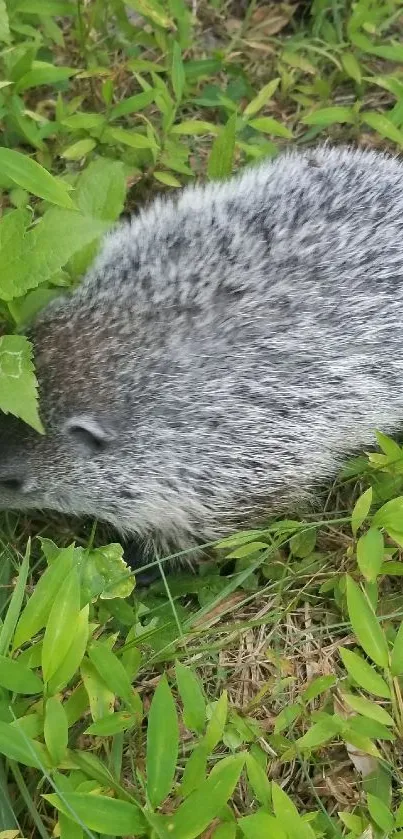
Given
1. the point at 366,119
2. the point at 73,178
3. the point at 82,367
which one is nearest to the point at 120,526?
the point at 82,367

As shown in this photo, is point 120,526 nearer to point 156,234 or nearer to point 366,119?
point 156,234

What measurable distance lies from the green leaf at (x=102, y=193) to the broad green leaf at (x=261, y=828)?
6.20 feet

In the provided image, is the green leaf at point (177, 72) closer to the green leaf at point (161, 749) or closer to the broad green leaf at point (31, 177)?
the broad green leaf at point (31, 177)

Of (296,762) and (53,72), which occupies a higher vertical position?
(53,72)

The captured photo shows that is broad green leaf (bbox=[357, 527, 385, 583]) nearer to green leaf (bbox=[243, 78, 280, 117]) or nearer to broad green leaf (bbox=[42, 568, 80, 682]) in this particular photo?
broad green leaf (bbox=[42, 568, 80, 682])

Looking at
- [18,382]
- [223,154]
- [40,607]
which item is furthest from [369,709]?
[223,154]

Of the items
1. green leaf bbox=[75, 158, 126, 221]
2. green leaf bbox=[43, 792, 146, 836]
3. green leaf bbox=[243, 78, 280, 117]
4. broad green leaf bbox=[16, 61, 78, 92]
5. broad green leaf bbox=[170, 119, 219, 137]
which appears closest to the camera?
green leaf bbox=[43, 792, 146, 836]

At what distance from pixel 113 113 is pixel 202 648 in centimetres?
203

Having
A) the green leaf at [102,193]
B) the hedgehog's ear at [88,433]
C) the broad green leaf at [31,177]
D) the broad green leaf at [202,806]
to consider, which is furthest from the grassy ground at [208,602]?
the broad green leaf at [31,177]

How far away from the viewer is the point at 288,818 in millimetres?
1841

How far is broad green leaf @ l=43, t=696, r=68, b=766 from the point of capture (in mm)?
1868

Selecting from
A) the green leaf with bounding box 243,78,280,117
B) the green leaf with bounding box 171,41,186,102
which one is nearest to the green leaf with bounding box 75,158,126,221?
the green leaf with bounding box 171,41,186,102

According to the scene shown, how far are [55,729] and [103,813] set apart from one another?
24cm

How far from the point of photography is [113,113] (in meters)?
3.04
